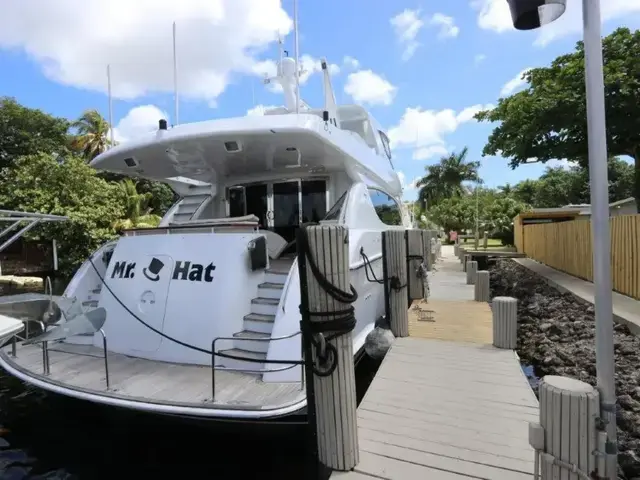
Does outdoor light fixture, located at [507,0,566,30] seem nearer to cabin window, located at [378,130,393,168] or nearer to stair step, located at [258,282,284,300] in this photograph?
stair step, located at [258,282,284,300]

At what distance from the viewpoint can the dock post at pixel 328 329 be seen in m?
2.92

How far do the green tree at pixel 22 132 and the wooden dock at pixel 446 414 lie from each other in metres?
29.9

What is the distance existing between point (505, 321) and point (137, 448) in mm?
4719

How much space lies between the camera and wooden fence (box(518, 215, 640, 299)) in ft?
25.5

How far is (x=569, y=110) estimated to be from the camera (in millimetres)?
12523

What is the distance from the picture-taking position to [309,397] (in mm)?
3102

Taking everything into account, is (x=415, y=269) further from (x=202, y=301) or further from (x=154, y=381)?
(x=154, y=381)

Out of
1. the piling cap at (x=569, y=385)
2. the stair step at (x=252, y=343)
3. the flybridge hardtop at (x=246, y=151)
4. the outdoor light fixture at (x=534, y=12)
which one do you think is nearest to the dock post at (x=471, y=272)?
the flybridge hardtop at (x=246, y=151)

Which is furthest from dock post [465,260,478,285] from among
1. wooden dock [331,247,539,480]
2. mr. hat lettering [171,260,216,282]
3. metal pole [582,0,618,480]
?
metal pole [582,0,618,480]

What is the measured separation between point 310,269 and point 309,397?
95cm

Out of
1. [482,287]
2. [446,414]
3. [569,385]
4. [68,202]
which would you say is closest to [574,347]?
[482,287]

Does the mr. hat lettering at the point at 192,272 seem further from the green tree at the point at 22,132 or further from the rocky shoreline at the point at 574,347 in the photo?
the green tree at the point at 22,132

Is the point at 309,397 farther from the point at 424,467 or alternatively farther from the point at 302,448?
the point at 302,448

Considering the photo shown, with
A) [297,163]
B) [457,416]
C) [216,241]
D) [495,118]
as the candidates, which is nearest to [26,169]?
[297,163]
